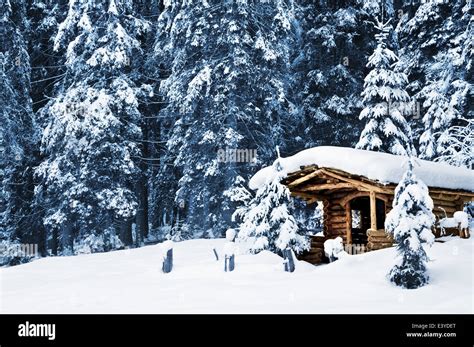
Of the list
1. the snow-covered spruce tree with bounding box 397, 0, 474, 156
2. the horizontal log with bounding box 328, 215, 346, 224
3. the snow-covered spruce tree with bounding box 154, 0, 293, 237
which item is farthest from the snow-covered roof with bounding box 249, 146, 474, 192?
the snow-covered spruce tree with bounding box 154, 0, 293, 237

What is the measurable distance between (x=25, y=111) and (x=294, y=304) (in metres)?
18.8

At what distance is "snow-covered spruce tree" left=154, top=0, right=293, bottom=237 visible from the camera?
22906 mm

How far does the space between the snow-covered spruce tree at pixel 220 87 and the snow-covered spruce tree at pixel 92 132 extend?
7.58 feet

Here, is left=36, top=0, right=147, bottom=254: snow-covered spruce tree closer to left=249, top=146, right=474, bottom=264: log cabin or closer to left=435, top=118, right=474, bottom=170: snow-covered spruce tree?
left=249, top=146, right=474, bottom=264: log cabin

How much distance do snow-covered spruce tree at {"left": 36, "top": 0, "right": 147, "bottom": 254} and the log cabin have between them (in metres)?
8.48

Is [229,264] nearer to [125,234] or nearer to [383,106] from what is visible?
[383,106]

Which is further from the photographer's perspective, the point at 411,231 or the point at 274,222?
the point at 274,222

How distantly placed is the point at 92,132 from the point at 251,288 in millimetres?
13395

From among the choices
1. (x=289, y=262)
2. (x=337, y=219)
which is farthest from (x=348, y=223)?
(x=289, y=262)

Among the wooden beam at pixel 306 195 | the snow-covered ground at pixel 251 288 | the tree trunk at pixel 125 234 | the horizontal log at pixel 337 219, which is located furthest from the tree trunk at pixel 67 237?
the horizontal log at pixel 337 219

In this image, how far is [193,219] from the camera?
85.0 feet

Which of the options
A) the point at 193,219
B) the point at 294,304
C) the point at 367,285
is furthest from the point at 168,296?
the point at 193,219

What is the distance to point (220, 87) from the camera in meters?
23.2
